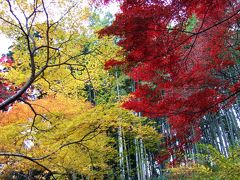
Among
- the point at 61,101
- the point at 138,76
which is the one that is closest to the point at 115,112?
the point at 138,76

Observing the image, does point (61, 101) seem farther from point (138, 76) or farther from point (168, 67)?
point (168, 67)

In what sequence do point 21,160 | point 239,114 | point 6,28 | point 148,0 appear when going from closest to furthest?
point 148,0 < point 6,28 < point 21,160 < point 239,114

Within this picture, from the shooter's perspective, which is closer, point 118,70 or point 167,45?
point 167,45

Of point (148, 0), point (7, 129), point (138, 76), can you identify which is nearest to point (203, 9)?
point (148, 0)

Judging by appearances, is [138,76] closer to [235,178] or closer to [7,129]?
[235,178]

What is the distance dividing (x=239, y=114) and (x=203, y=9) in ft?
29.8

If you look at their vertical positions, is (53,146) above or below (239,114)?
below

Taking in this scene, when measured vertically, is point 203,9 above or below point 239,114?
below

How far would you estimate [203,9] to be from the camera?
387 centimetres

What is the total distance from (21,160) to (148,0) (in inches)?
212

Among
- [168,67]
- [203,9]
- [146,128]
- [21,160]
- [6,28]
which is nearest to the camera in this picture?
[203,9]

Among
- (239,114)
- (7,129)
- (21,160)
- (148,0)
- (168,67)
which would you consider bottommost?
(21,160)

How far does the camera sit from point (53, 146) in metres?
5.70

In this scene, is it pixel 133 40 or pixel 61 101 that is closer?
A: pixel 133 40
